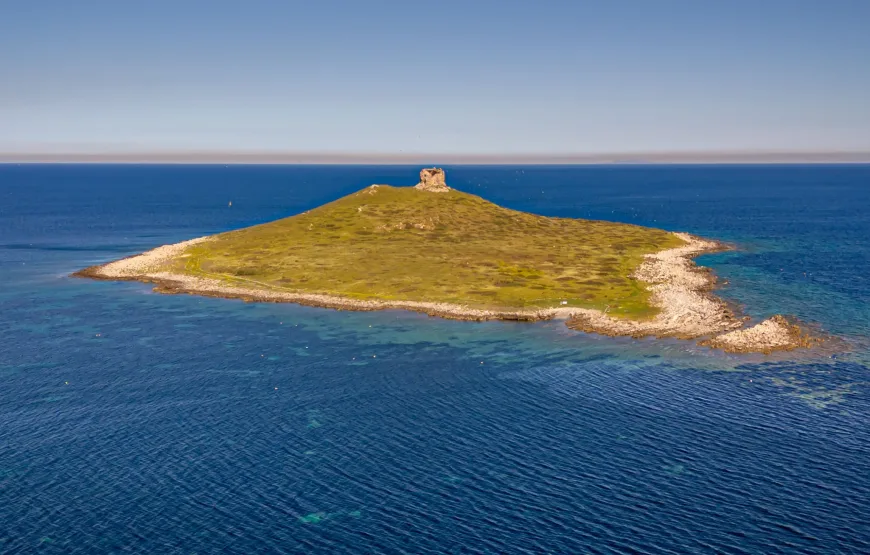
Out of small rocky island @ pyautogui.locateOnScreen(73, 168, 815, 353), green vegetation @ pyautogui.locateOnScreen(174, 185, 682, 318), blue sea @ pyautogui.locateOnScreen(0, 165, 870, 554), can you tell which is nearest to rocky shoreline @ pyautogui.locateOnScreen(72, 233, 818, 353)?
small rocky island @ pyautogui.locateOnScreen(73, 168, 815, 353)

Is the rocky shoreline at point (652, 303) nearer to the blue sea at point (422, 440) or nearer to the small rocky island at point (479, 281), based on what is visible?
the small rocky island at point (479, 281)

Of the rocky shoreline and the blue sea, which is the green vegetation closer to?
the rocky shoreline

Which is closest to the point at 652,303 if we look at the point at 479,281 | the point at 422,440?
the point at 479,281

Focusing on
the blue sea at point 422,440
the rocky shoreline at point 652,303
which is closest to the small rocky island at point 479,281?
the rocky shoreline at point 652,303

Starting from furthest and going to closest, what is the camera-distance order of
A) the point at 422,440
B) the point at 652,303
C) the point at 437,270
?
the point at 437,270, the point at 652,303, the point at 422,440

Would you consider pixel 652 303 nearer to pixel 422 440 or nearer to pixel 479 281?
pixel 479 281

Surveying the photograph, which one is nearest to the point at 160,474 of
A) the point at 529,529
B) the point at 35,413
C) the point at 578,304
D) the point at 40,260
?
the point at 35,413
